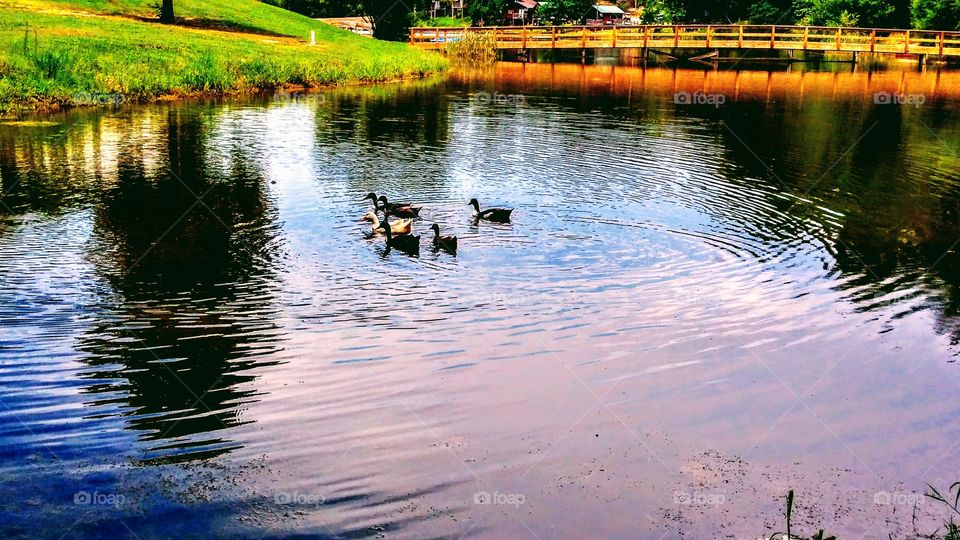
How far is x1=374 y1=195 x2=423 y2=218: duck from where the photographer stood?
16.4 meters

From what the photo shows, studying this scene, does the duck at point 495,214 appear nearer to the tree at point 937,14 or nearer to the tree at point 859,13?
the tree at point 937,14

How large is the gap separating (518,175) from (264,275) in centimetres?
970

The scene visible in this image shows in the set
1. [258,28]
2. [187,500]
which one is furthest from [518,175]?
[258,28]

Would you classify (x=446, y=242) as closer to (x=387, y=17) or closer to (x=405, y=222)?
(x=405, y=222)

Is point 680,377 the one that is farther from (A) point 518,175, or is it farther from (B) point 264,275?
(A) point 518,175

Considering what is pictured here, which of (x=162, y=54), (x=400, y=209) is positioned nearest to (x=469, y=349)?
(x=400, y=209)

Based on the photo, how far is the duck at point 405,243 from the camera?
14.5 meters

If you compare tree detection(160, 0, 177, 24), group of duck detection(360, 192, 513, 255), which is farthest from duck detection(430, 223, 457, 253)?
tree detection(160, 0, 177, 24)

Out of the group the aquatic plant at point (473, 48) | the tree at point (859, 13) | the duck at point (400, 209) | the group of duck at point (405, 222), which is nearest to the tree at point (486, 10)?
the tree at point (859, 13)

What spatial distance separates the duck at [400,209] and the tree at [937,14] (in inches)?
2615

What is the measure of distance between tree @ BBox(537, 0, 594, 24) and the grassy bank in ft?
148

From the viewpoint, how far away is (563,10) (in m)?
101

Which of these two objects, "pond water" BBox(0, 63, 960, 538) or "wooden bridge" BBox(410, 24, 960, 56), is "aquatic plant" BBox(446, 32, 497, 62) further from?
"pond water" BBox(0, 63, 960, 538)

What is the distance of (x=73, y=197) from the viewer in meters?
17.4
